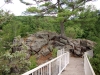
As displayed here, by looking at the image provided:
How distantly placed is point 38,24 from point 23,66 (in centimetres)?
1925

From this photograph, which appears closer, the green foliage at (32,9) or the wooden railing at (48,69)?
the wooden railing at (48,69)

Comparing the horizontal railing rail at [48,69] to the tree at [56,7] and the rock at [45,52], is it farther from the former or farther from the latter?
the tree at [56,7]

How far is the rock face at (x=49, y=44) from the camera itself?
15523mm

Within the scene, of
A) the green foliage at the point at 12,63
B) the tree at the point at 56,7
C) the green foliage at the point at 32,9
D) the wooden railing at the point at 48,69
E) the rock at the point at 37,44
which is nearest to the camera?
the wooden railing at the point at 48,69

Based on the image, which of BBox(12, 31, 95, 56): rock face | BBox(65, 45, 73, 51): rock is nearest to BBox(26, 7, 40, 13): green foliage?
BBox(12, 31, 95, 56): rock face

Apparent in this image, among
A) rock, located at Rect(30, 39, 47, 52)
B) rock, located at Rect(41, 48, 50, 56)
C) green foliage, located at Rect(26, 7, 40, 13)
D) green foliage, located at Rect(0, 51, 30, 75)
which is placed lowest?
rock, located at Rect(41, 48, 50, 56)

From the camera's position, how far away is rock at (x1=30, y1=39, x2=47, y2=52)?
15463 millimetres

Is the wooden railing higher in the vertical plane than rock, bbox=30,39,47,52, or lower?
higher

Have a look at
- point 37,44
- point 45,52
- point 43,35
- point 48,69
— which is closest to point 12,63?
point 48,69

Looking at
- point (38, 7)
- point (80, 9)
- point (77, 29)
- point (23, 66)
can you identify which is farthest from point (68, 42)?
point (23, 66)

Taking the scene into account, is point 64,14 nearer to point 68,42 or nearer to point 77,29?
point 68,42

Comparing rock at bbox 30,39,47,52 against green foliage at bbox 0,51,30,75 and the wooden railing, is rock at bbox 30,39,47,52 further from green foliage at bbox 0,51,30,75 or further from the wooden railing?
the wooden railing

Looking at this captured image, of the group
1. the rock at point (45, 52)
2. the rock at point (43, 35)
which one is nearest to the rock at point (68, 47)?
the rock at point (43, 35)

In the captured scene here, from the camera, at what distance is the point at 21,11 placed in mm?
17047
